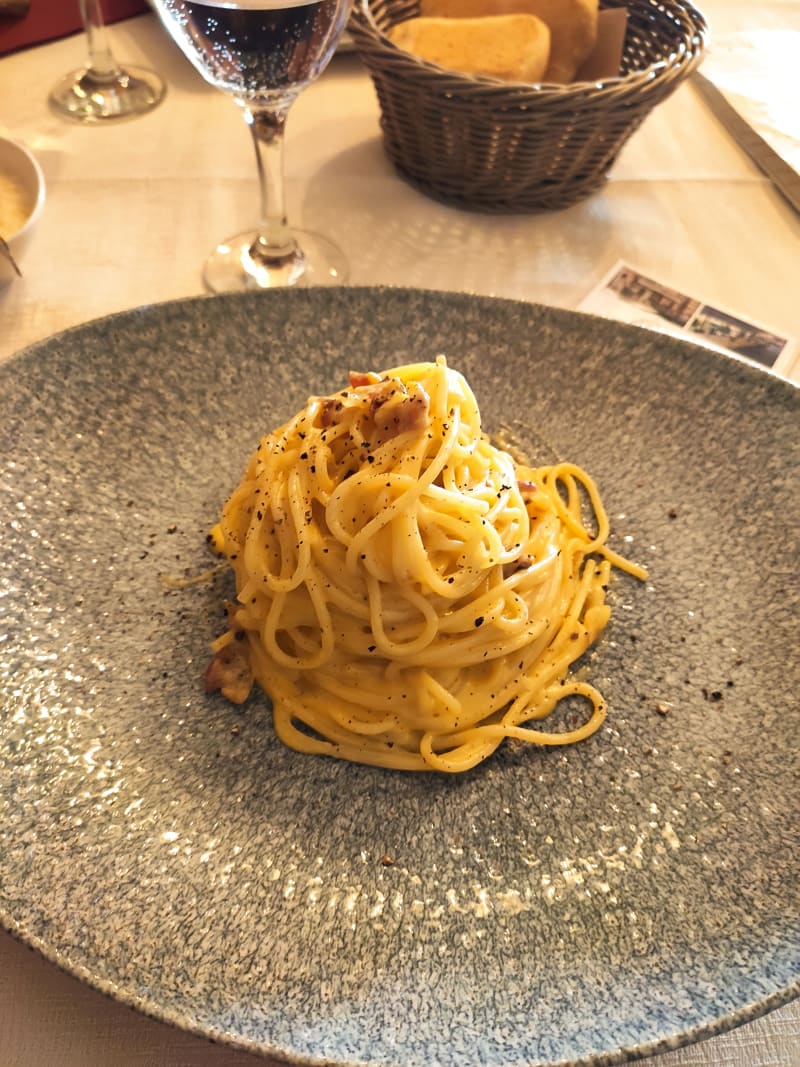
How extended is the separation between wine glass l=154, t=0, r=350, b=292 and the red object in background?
104 centimetres

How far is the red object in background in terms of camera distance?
229 cm

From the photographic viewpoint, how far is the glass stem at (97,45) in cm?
212

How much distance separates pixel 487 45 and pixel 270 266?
655 millimetres

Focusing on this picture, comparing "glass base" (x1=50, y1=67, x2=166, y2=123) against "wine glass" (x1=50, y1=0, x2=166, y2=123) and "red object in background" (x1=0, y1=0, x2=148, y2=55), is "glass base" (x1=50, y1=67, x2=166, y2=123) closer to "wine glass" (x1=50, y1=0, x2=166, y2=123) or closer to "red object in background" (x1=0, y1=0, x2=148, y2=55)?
"wine glass" (x1=50, y1=0, x2=166, y2=123)

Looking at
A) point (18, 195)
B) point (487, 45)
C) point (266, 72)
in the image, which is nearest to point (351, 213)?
point (487, 45)

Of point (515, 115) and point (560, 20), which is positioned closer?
point (515, 115)

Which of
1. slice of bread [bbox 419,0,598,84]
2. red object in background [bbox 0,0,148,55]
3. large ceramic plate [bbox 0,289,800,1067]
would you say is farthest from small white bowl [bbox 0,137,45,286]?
slice of bread [bbox 419,0,598,84]

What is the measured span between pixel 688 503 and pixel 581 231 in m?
0.91

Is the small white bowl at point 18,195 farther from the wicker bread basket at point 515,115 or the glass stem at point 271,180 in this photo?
the wicker bread basket at point 515,115

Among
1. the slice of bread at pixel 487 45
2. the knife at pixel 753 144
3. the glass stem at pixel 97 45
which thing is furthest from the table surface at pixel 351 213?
the slice of bread at pixel 487 45

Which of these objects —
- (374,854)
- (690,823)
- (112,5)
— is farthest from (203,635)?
(112,5)

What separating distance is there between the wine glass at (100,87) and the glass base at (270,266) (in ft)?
2.05

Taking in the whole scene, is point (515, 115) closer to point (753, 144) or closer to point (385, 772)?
point (753, 144)

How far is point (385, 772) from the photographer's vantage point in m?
1.00
